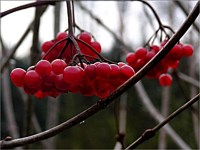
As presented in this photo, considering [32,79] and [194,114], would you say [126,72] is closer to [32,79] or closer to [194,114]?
[32,79]

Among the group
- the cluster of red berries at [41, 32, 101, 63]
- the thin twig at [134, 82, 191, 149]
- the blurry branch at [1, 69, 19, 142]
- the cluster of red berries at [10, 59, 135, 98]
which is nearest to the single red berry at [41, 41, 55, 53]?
the cluster of red berries at [41, 32, 101, 63]

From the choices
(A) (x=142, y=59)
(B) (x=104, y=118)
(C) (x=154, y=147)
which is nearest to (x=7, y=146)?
(A) (x=142, y=59)

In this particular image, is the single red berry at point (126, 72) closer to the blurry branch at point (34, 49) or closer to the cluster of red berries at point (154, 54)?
the cluster of red berries at point (154, 54)

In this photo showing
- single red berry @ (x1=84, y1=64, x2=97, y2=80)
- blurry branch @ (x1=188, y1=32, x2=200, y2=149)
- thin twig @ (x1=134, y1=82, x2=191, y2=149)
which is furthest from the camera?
blurry branch @ (x1=188, y1=32, x2=200, y2=149)

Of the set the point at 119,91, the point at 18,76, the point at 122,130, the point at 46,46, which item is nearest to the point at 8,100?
the point at 122,130

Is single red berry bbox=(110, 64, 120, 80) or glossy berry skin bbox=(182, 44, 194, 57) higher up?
glossy berry skin bbox=(182, 44, 194, 57)

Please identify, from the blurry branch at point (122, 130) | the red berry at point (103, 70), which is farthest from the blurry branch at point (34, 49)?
the red berry at point (103, 70)

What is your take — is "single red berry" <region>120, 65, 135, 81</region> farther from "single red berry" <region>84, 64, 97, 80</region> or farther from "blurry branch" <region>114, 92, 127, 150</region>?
"blurry branch" <region>114, 92, 127, 150</region>
